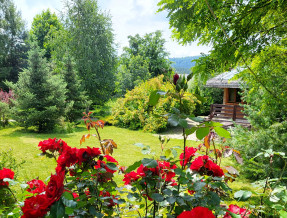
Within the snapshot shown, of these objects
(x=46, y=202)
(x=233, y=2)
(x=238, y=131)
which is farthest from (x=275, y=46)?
(x=46, y=202)

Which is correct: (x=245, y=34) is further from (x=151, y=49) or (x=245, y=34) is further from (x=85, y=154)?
(x=151, y=49)

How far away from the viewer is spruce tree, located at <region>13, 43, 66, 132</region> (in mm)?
9148

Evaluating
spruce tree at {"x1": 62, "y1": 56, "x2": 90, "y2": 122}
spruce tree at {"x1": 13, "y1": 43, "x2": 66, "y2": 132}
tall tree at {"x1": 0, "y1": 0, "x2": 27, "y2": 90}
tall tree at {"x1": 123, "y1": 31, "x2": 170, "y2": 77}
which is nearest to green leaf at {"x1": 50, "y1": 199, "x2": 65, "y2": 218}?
spruce tree at {"x1": 13, "y1": 43, "x2": 66, "y2": 132}

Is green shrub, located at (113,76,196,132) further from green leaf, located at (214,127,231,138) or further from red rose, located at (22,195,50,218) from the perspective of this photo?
red rose, located at (22,195,50,218)

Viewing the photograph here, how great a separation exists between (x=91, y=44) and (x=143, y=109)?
7.65 meters

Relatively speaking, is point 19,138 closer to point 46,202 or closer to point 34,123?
point 34,123

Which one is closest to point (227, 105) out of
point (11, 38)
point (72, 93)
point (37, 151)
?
point (72, 93)

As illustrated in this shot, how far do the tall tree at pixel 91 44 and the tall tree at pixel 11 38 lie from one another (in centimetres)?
796

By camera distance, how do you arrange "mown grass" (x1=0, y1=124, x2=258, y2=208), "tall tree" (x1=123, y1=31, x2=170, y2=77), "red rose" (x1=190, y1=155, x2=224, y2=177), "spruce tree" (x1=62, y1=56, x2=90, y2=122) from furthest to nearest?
"tall tree" (x1=123, y1=31, x2=170, y2=77)
"spruce tree" (x1=62, y1=56, x2=90, y2=122)
"mown grass" (x1=0, y1=124, x2=258, y2=208)
"red rose" (x1=190, y1=155, x2=224, y2=177)

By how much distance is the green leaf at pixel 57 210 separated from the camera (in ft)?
2.28

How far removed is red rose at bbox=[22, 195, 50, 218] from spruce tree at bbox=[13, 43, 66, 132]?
8.84 m

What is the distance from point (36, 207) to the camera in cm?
74

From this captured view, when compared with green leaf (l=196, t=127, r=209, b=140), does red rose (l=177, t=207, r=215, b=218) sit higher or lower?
lower

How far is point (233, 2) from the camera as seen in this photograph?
8.78 feet
